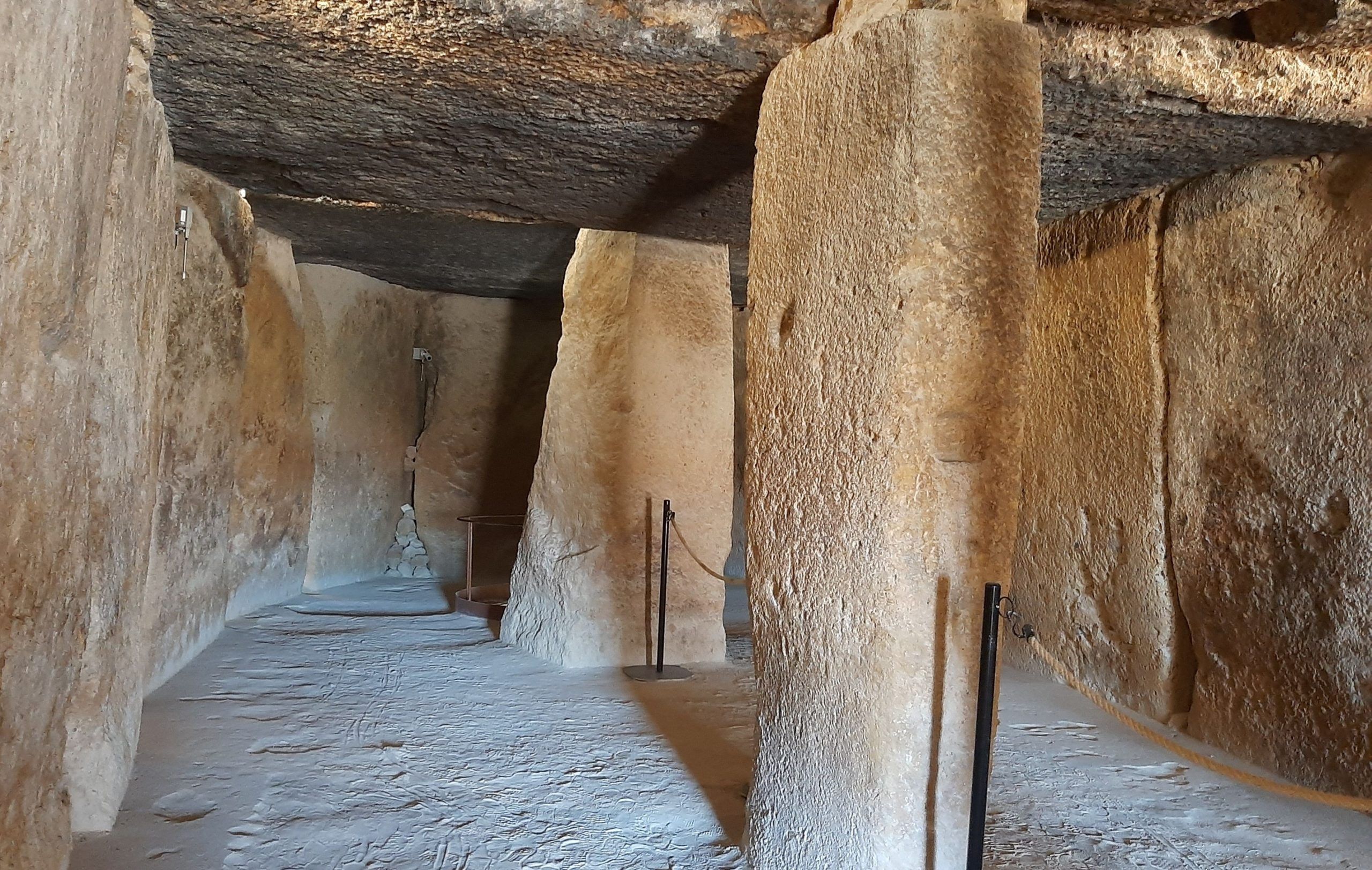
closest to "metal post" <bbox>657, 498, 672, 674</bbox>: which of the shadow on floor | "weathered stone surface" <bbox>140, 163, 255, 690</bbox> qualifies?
the shadow on floor

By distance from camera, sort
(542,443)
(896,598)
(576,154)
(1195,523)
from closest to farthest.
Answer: (896,598) → (576,154) → (1195,523) → (542,443)

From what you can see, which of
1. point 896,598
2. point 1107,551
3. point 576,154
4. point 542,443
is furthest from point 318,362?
point 896,598

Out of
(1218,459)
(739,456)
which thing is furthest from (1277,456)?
(739,456)

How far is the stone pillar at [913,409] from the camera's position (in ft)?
6.91

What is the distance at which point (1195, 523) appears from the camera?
3.72 metres

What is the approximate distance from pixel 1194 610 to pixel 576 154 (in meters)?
2.90

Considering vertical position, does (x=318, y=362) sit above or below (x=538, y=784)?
above

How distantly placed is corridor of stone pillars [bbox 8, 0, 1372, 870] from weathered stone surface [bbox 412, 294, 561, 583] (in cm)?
260

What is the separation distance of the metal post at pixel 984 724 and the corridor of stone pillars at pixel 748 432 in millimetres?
119

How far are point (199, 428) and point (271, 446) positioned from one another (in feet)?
3.96

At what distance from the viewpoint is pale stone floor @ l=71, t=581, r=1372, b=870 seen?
264 cm

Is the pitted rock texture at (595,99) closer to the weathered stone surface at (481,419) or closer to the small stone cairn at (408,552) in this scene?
the weathered stone surface at (481,419)

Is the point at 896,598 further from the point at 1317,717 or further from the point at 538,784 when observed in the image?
the point at 1317,717

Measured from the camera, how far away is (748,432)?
105 inches
